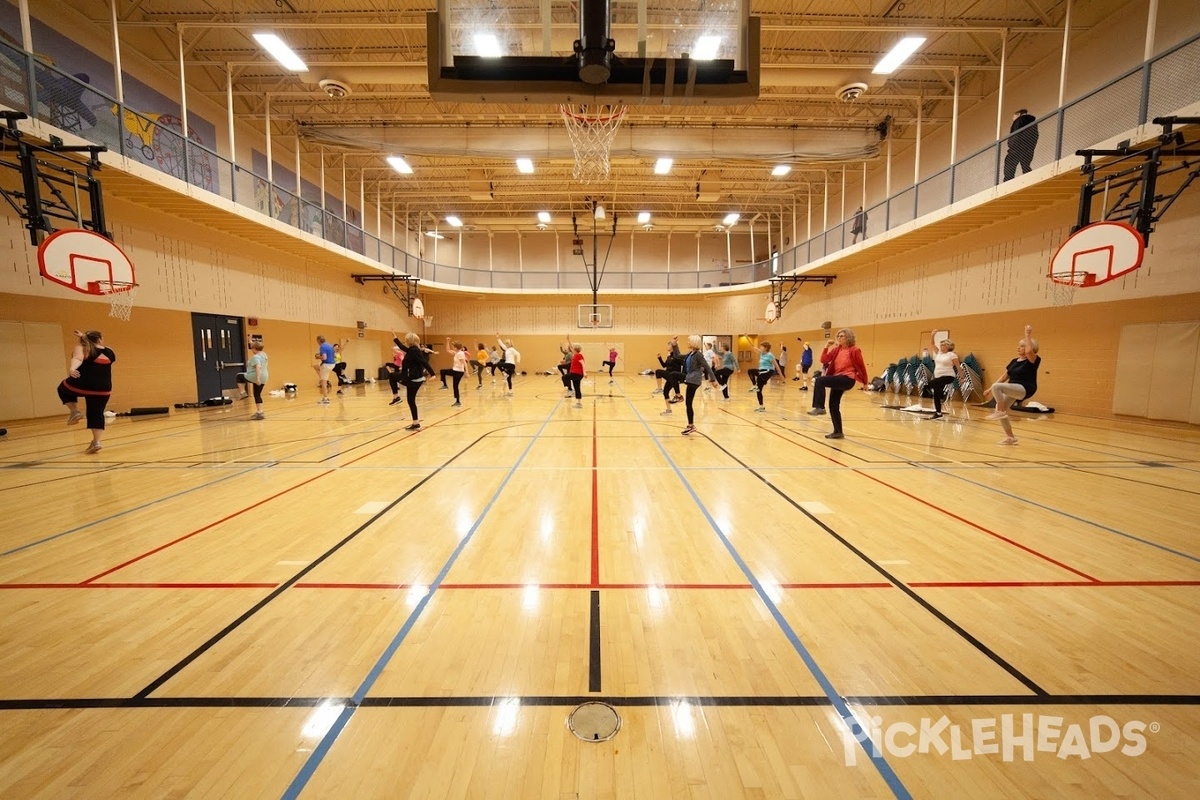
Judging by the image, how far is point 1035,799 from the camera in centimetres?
157

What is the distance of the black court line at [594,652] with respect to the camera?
A: 6.93 feet

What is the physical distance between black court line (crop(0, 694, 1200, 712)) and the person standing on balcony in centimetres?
1162

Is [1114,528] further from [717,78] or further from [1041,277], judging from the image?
[1041,277]

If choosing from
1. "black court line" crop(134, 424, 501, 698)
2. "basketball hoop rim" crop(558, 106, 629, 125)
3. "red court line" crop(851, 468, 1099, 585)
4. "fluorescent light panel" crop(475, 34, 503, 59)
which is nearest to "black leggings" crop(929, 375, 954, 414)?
"red court line" crop(851, 468, 1099, 585)

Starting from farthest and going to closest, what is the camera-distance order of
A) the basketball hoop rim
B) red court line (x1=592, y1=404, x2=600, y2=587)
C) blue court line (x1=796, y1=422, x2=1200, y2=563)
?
the basketball hoop rim
blue court line (x1=796, y1=422, x2=1200, y2=563)
red court line (x1=592, y1=404, x2=600, y2=587)

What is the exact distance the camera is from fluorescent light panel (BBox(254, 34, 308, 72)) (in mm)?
9906

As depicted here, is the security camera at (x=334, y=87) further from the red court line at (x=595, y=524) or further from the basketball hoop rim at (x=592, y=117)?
the red court line at (x=595, y=524)

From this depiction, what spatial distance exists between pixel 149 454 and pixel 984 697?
933 cm

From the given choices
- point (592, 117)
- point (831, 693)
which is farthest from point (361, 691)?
point (592, 117)

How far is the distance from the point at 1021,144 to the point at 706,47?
8.06 m

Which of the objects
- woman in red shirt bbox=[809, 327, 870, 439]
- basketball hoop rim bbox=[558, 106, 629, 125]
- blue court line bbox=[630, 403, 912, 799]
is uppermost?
basketball hoop rim bbox=[558, 106, 629, 125]

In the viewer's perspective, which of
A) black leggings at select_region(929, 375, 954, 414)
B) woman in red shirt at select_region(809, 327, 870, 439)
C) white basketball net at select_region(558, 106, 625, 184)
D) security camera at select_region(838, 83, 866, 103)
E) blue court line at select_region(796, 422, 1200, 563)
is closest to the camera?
blue court line at select_region(796, 422, 1200, 563)

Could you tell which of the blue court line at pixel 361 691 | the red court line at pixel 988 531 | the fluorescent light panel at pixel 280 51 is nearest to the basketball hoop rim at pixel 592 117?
the fluorescent light panel at pixel 280 51

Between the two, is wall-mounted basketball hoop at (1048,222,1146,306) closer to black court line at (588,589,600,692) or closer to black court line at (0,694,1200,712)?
black court line at (0,694,1200,712)
